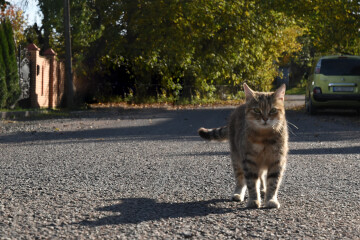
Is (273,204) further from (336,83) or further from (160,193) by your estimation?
(336,83)

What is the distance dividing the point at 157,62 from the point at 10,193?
64.6 ft

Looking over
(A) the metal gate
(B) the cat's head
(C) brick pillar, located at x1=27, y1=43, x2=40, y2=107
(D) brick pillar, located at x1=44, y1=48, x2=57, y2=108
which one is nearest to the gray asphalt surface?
(B) the cat's head

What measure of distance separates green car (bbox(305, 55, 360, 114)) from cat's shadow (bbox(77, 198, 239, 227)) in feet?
42.1

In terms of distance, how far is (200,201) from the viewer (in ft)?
14.7

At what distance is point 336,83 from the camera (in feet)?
53.5

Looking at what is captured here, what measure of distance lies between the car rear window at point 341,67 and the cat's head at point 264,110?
42.9ft

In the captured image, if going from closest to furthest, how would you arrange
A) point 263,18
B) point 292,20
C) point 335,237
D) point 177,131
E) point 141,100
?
point 335,237 < point 177,131 < point 263,18 < point 292,20 < point 141,100

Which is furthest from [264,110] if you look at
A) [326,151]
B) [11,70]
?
[11,70]

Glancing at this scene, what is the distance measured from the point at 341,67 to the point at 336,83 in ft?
2.45

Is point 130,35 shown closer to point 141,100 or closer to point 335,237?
point 141,100

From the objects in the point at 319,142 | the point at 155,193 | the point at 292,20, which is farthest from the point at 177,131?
the point at 292,20

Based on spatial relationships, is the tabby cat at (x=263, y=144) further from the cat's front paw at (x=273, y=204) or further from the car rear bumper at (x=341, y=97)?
the car rear bumper at (x=341, y=97)

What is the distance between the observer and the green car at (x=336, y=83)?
1617 centimetres

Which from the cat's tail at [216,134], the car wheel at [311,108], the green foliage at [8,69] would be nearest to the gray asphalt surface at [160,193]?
the cat's tail at [216,134]
